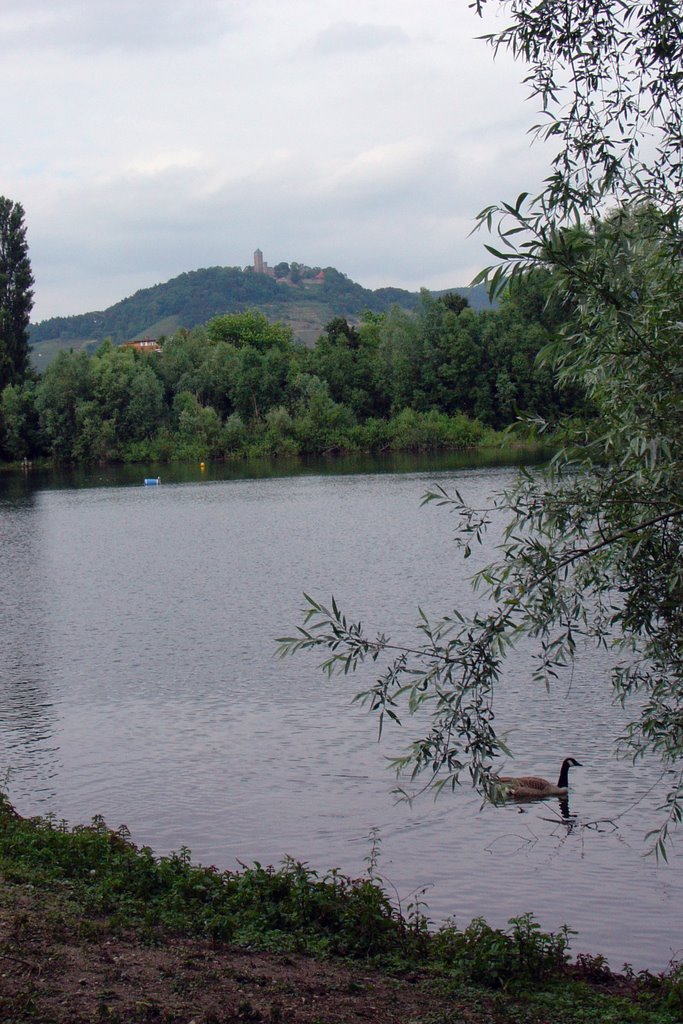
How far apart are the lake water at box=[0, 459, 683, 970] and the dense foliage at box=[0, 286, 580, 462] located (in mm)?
64649

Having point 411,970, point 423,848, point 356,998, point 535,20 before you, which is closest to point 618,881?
point 423,848

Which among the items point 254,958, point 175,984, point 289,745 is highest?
point 175,984

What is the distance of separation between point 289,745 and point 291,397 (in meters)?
93.8

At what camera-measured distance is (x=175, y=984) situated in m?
7.42

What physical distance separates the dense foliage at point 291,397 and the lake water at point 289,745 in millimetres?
64649

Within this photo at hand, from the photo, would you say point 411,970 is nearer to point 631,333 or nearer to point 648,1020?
point 648,1020

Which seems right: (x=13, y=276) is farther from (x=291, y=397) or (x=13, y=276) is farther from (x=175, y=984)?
(x=175, y=984)

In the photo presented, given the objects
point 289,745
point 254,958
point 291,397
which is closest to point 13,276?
point 291,397

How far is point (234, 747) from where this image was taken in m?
16.8

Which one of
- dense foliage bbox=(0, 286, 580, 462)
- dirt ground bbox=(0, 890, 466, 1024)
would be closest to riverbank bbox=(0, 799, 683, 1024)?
dirt ground bbox=(0, 890, 466, 1024)

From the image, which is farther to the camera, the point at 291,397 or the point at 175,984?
the point at 291,397

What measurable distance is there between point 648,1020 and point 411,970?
1.82 m

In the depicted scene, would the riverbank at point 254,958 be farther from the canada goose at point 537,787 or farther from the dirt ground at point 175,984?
the canada goose at point 537,787

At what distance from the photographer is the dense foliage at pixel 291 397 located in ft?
329
